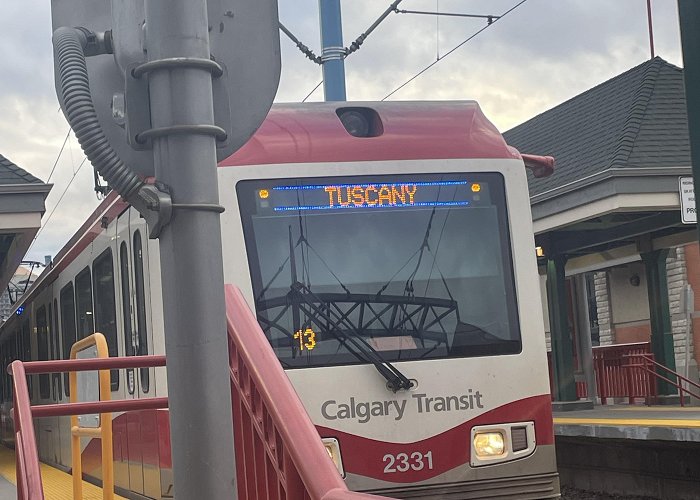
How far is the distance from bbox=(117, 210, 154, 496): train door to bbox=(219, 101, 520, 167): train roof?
41.6 inches

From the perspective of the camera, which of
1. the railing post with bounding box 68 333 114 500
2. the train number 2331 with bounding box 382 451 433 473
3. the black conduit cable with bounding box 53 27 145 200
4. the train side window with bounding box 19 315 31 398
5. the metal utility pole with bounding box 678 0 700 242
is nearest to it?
the metal utility pole with bounding box 678 0 700 242

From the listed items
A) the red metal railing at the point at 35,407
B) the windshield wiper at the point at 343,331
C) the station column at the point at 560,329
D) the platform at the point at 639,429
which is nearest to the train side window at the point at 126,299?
the windshield wiper at the point at 343,331

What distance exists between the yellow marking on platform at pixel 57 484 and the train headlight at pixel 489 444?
2.76 metres

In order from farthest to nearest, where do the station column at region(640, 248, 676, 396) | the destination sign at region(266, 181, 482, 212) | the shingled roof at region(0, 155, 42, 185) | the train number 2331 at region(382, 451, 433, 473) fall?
1. the station column at region(640, 248, 676, 396)
2. the shingled roof at region(0, 155, 42, 185)
3. the destination sign at region(266, 181, 482, 212)
4. the train number 2331 at region(382, 451, 433, 473)

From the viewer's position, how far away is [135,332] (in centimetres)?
854

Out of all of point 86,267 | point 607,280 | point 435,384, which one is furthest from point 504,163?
point 607,280

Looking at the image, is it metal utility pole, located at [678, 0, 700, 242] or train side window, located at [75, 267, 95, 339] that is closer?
metal utility pole, located at [678, 0, 700, 242]

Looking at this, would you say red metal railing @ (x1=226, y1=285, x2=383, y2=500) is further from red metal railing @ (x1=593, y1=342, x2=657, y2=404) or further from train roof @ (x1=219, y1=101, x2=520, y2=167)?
red metal railing @ (x1=593, y1=342, x2=657, y2=404)

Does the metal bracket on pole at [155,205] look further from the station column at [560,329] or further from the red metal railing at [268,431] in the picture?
the station column at [560,329]

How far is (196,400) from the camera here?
10.2 feet

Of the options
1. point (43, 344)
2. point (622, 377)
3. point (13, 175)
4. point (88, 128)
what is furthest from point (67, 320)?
point (622, 377)

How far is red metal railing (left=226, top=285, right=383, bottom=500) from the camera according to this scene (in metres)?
3.89

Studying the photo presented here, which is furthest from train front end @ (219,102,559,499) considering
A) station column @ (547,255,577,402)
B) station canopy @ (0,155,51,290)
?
station column @ (547,255,577,402)

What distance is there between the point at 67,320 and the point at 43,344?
2595 mm
